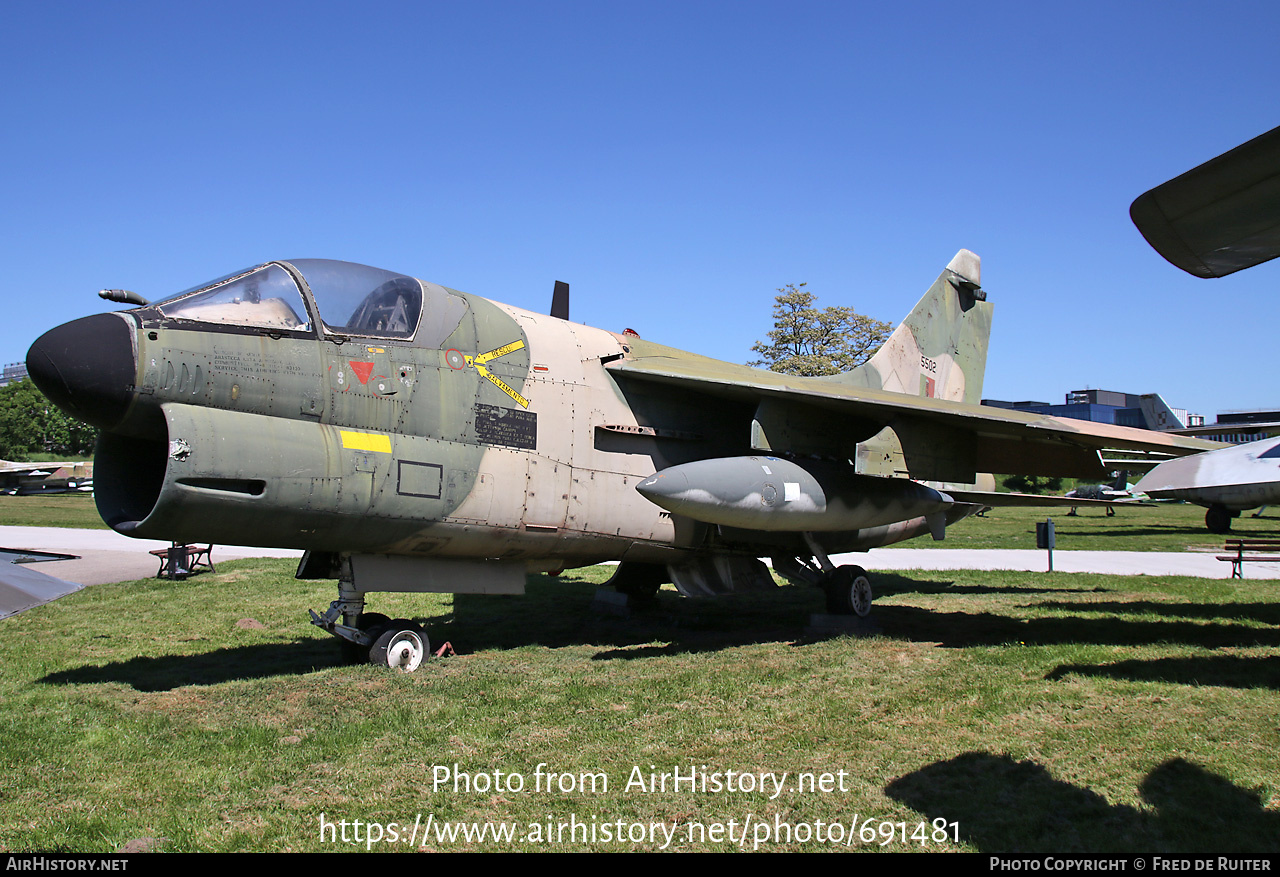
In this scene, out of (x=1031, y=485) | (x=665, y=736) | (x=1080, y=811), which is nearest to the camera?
(x=1080, y=811)

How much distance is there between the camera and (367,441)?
23.0ft

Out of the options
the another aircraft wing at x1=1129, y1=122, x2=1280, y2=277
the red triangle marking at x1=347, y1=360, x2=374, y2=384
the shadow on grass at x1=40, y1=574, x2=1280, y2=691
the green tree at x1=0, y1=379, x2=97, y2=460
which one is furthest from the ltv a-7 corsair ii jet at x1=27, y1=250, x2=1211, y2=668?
the green tree at x1=0, y1=379, x2=97, y2=460

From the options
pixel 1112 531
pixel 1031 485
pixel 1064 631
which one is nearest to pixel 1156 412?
pixel 1031 485

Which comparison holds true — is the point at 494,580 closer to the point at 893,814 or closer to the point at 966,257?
the point at 893,814

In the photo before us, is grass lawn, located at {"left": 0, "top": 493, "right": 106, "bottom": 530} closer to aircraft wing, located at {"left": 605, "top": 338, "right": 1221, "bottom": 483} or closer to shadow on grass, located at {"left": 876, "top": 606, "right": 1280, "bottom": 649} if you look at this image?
aircraft wing, located at {"left": 605, "top": 338, "right": 1221, "bottom": 483}

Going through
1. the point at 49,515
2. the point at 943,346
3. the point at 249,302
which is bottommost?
the point at 49,515

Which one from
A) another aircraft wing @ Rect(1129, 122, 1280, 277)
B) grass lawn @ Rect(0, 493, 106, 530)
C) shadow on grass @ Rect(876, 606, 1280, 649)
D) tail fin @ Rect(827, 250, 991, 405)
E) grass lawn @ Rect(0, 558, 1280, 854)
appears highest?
tail fin @ Rect(827, 250, 991, 405)

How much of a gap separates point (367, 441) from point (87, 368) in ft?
6.83

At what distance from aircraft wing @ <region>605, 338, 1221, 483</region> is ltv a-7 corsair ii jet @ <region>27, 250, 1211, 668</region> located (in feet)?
0.12

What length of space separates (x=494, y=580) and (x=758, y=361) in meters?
39.4

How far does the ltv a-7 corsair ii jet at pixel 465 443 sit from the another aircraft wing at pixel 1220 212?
4.84m

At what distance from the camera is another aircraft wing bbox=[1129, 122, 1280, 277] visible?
2.82 meters

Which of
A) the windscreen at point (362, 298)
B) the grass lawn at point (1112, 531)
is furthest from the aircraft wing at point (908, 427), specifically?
the grass lawn at point (1112, 531)

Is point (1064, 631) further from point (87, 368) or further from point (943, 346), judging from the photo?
point (87, 368)
